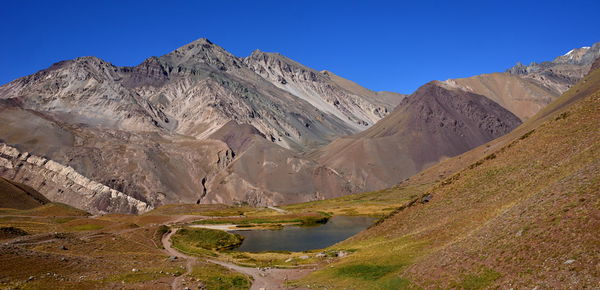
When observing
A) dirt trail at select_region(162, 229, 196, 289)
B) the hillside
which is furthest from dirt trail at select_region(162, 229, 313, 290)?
the hillside

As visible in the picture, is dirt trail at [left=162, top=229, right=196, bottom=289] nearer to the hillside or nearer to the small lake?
the small lake

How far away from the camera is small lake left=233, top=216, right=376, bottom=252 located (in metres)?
85.2

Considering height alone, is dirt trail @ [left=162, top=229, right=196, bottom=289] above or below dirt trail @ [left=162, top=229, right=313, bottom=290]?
above

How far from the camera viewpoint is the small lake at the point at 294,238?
279 feet

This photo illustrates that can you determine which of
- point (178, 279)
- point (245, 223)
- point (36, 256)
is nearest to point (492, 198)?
point (178, 279)

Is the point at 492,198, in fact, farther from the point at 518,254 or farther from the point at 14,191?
the point at 14,191

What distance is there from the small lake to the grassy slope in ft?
86.2

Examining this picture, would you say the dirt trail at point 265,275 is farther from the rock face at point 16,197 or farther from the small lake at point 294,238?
the rock face at point 16,197

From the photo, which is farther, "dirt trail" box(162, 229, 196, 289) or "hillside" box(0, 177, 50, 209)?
"hillside" box(0, 177, 50, 209)

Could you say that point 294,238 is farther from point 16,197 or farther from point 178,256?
point 16,197

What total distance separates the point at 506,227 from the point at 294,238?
7081 cm

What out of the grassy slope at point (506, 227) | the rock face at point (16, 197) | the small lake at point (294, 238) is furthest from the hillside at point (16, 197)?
the grassy slope at point (506, 227)

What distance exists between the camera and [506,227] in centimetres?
3180

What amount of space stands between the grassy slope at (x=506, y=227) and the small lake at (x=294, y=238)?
26265mm
